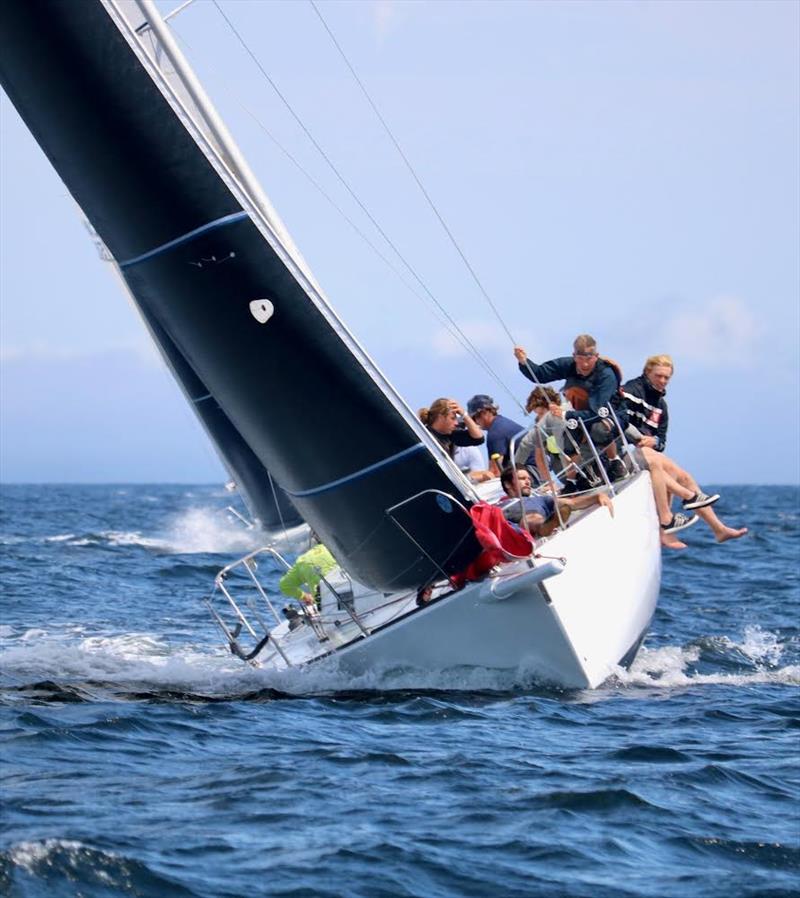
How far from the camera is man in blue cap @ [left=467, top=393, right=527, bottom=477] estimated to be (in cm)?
1173

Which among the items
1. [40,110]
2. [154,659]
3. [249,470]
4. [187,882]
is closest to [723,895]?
[187,882]

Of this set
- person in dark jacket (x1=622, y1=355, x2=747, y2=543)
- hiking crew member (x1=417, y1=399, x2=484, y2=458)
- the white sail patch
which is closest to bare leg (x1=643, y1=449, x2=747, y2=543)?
person in dark jacket (x1=622, y1=355, x2=747, y2=543)

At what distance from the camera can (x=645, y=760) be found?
26.7ft

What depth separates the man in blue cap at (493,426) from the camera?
38.5 ft

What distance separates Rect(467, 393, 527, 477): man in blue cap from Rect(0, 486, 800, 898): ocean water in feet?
5.96

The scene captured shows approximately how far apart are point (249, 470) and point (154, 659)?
8847mm

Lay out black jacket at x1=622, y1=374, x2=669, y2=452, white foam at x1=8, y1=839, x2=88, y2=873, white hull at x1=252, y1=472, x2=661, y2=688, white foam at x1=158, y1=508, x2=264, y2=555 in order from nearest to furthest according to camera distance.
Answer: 1. white foam at x1=8, y1=839, x2=88, y2=873
2. white hull at x1=252, y1=472, x2=661, y2=688
3. black jacket at x1=622, y1=374, x2=669, y2=452
4. white foam at x1=158, y1=508, x2=264, y2=555

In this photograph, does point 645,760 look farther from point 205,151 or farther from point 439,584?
point 205,151

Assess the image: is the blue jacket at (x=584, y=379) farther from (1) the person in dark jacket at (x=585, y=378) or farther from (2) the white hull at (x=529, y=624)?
(2) the white hull at (x=529, y=624)

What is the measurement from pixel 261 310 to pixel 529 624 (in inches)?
95.5

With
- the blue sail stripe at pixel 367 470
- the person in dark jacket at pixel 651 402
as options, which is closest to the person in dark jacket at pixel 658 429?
the person in dark jacket at pixel 651 402

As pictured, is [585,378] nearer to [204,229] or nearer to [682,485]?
[682,485]

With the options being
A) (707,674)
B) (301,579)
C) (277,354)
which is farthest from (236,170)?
(707,674)

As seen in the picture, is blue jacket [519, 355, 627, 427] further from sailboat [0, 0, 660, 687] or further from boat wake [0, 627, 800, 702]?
boat wake [0, 627, 800, 702]
